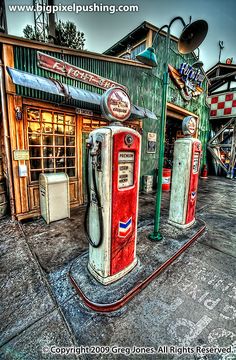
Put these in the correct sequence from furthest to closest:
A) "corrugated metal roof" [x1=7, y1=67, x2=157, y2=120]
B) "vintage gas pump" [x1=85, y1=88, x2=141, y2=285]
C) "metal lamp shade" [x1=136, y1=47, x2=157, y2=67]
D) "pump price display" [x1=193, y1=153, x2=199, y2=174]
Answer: "pump price display" [x1=193, y1=153, x2=199, y2=174]
"corrugated metal roof" [x1=7, y1=67, x2=157, y2=120]
"metal lamp shade" [x1=136, y1=47, x2=157, y2=67]
"vintage gas pump" [x1=85, y1=88, x2=141, y2=285]

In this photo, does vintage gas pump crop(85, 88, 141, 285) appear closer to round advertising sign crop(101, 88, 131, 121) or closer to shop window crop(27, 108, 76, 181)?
round advertising sign crop(101, 88, 131, 121)

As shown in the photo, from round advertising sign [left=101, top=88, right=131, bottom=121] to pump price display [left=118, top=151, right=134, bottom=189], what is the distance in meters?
0.45

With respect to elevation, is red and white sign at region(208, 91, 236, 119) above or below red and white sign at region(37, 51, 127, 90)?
above

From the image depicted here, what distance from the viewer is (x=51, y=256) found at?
2779mm

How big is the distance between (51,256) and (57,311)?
1053mm

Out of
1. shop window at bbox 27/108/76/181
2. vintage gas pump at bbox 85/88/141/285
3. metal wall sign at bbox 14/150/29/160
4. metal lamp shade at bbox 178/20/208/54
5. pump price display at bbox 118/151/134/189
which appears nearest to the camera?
vintage gas pump at bbox 85/88/141/285

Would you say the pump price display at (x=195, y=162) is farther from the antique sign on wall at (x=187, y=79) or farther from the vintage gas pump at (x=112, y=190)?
the antique sign on wall at (x=187, y=79)

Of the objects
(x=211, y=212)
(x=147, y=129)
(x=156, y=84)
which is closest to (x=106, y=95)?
(x=211, y=212)

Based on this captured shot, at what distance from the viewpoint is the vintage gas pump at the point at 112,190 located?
1.88 m

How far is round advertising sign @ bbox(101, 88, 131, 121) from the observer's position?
1959 millimetres

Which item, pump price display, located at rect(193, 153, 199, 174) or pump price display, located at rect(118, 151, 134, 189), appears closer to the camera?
pump price display, located at rect(118, 151, 134, 189)

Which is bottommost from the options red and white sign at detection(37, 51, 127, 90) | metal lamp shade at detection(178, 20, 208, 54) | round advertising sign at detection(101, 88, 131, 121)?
round advertising sign at detection(101, 88, 131, 121)

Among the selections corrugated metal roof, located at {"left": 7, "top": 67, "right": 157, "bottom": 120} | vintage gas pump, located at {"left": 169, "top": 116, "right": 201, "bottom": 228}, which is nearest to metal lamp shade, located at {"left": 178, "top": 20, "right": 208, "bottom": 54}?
vintage gas pump, located at {"left": 169, "top": 116, "right": 201, "bottom": 228}

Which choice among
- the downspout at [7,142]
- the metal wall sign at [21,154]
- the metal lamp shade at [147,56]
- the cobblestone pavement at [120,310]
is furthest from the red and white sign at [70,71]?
the cobblestone pavement at [120,310]
